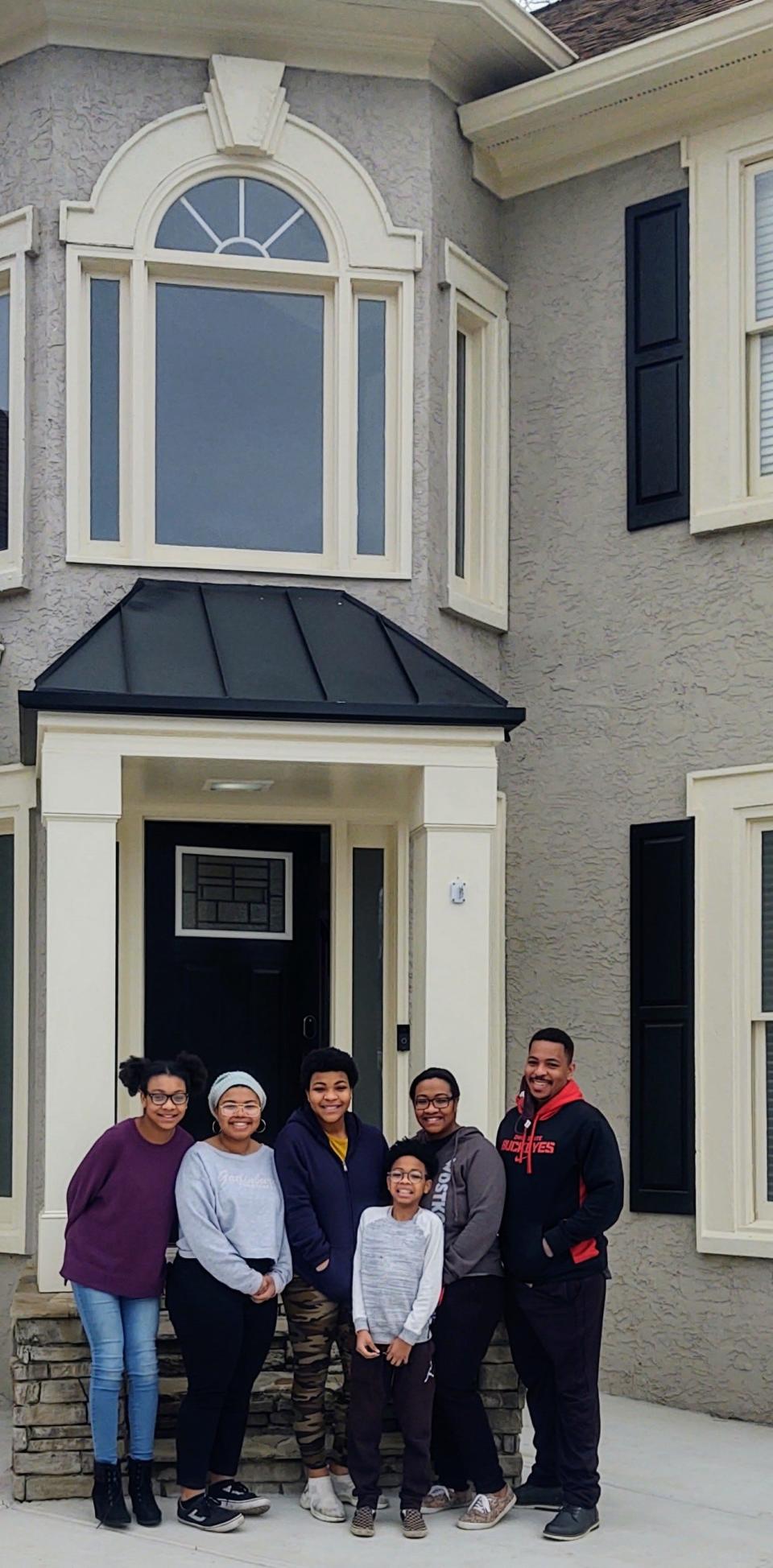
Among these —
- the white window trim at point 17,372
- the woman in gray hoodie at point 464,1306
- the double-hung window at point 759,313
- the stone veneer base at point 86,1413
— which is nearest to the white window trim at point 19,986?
the white window trim at point 17,372

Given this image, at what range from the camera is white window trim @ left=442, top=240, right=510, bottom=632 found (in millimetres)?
10117

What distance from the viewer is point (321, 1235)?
703 centimetres

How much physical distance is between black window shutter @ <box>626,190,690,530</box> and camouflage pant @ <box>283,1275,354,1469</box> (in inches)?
176

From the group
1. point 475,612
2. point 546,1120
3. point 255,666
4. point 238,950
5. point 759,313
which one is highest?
point 759,313

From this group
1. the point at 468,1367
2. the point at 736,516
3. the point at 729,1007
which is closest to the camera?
the point at 468,1367

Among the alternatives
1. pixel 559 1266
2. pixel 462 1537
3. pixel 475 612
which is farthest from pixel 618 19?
pixel 462 1537

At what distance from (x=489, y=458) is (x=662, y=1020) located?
3.12 m

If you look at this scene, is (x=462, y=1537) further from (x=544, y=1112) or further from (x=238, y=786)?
(x=238, y=786)

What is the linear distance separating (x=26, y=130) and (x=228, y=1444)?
6.29 metres

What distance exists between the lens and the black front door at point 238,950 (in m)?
9.63

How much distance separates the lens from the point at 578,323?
1013cm

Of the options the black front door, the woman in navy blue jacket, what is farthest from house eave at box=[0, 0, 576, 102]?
the woman in navy blue jacket

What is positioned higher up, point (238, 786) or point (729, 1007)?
point (238, 786)

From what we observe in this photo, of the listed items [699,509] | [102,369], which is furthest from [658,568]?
[102,369]
